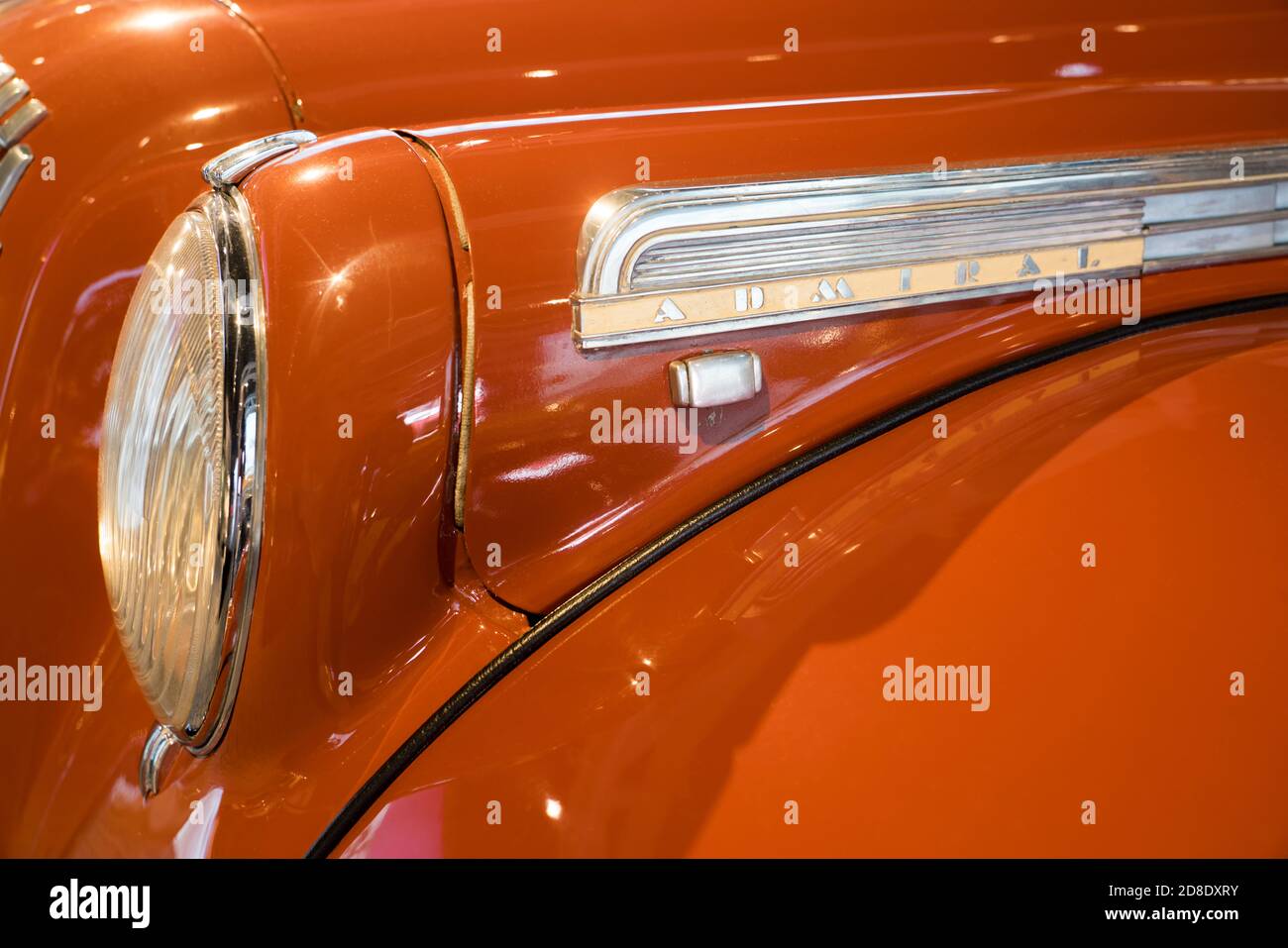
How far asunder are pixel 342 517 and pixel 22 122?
67 centimetres

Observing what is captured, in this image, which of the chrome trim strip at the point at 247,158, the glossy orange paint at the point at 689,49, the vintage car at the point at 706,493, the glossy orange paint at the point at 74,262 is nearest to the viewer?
the vintage car at the point at 706,493

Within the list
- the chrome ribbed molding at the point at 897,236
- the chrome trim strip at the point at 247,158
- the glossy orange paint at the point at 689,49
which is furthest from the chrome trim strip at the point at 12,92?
the chrome ribbed molding at the point at 897,236

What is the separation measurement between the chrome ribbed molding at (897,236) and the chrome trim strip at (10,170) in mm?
654

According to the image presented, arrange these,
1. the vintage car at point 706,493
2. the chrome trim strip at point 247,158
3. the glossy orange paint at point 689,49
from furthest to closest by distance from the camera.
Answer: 1. the glossy orange paint at point 689,49
2. the chrome trim strip at point 247,158
3. the vintage car at point 706,493

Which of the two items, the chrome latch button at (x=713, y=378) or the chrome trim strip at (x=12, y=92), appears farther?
the chrome trim strip at (x=12, y=92)

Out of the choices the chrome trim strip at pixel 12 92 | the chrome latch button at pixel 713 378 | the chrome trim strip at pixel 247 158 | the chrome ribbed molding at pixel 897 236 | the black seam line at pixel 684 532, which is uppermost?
the chrome trim strip at pixel 12 92

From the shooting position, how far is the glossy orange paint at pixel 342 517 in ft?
2.47

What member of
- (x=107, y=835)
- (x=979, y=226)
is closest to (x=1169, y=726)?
(x=979, y=226)

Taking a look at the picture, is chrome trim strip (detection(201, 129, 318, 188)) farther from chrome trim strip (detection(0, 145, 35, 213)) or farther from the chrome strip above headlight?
chrome trim strip (detection(0, 145, 35, 213))

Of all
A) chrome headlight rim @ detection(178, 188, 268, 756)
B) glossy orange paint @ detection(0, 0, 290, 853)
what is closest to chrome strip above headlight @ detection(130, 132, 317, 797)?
chrome headlight rim @ detection(178, 188, 268, 756)

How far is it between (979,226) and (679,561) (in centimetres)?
37

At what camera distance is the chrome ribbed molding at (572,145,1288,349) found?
32.8 inches

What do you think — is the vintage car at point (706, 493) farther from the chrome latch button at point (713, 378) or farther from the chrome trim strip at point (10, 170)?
the chrome trim strip at point (10, 170)

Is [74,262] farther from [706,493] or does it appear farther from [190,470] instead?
[706,493]
